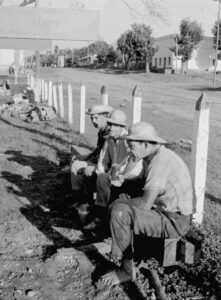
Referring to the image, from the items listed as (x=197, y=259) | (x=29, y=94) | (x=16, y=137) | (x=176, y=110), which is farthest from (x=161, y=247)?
(x=29, y=94)

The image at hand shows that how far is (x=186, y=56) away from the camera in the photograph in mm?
63406

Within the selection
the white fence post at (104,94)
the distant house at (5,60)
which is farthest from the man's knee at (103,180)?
the distant house at (5,60)

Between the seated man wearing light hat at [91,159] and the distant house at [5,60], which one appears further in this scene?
the distant house at [5,60]

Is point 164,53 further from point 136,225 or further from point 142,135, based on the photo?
point 136,225

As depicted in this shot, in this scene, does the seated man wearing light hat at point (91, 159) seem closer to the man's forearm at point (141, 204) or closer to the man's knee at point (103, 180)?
the man's knee at point (103, 180)

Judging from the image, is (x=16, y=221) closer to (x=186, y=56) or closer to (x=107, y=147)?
(x=107, y=147)

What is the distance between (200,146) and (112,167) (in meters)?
0.94

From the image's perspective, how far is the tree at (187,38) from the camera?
63281 millimetres

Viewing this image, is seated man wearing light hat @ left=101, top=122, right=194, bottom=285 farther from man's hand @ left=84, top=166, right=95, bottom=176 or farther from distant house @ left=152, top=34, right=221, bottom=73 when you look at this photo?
distant house @ left=152, top=34, right=221, bottom=73

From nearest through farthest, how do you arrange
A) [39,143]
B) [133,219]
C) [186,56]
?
[133,219]
[39,143]
[186,56]

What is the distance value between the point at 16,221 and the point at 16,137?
630 centimetres

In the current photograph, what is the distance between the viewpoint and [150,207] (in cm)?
354

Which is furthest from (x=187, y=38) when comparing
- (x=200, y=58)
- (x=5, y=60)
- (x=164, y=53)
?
(x=5, y=60)

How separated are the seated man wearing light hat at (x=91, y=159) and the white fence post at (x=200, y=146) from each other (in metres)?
1.09
